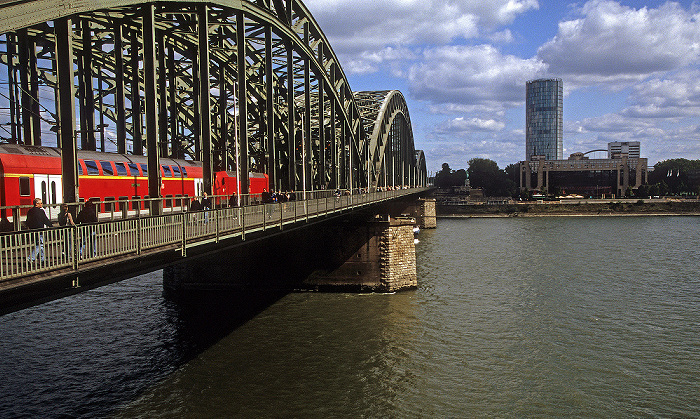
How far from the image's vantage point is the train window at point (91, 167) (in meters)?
21.9

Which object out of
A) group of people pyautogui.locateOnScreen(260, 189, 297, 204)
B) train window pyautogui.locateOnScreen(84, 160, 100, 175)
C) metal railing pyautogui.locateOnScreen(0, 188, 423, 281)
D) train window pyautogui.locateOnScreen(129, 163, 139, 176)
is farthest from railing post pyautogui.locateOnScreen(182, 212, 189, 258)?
group of people pyautogui.locateOnScreen(260, 189, 297, 204)

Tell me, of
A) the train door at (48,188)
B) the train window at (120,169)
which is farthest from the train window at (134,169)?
the train door at (48,188)

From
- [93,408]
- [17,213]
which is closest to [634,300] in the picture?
[93,408]

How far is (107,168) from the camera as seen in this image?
23047 millimetres

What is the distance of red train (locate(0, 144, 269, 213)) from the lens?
17.5m

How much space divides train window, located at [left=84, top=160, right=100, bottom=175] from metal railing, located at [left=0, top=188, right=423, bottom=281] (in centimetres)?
676

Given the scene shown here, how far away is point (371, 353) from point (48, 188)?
46.3 feet

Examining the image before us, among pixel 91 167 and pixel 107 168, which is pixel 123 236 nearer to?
pixel 91 167

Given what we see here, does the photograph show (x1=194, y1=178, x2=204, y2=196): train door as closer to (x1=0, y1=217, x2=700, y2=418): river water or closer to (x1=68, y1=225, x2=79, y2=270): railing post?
(x1=0, y1=217, x2=700, y2=418): river water

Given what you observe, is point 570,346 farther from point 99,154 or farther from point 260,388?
point 99,154

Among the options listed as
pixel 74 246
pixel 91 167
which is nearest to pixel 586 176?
pixel 91 167

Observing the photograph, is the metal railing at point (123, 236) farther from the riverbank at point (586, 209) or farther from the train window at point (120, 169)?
the riverbank at point (586, 209)

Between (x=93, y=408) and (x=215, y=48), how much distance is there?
89.2 ft

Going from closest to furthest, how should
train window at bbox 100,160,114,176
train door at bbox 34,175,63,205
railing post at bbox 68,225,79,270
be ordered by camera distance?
1. railing post at bbox 68,225,79,270
2. train door at bbox 34,175,63,205
3. train window at bbox 100,160,114,176
